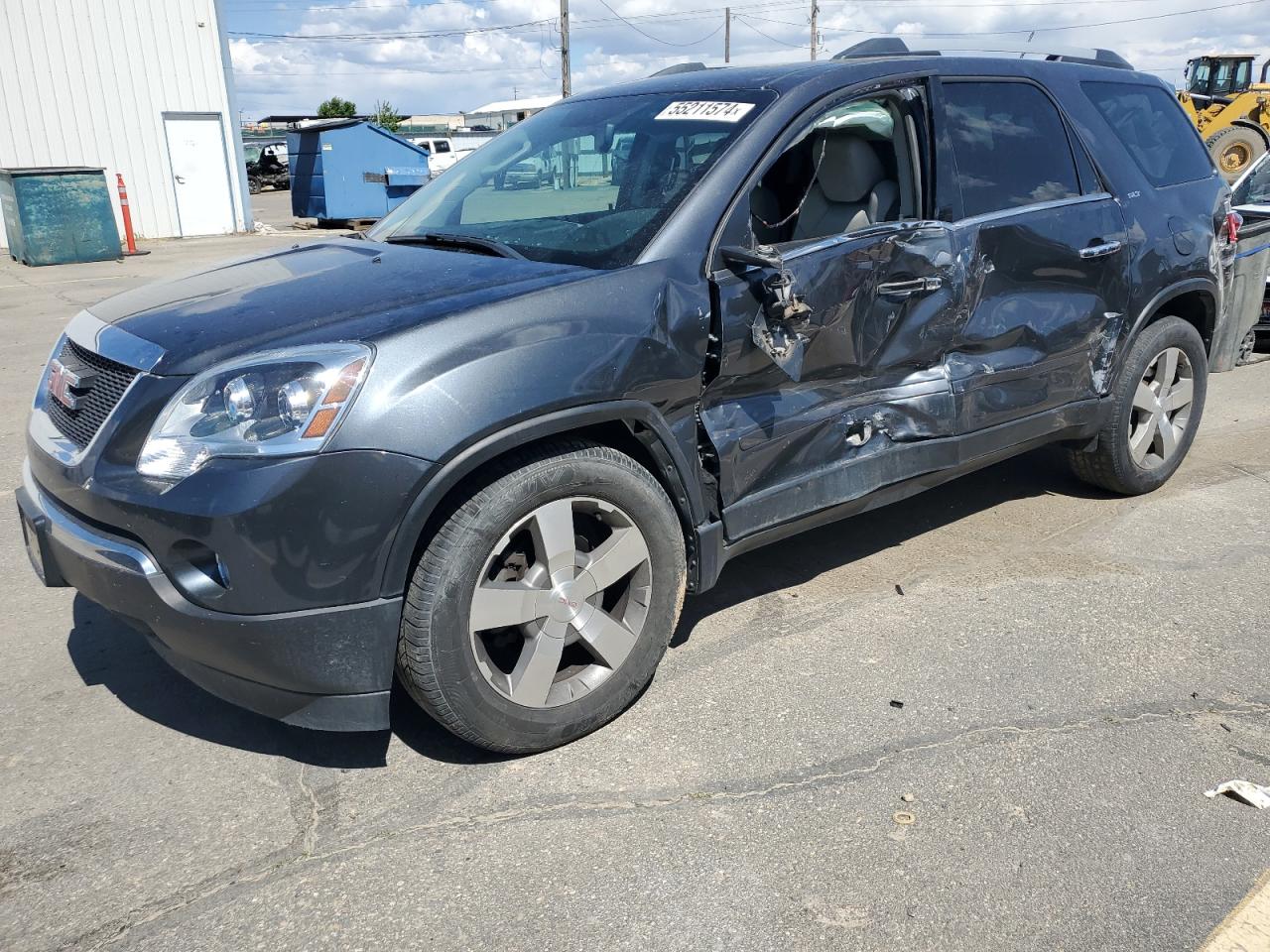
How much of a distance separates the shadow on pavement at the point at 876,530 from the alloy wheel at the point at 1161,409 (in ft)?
0.98

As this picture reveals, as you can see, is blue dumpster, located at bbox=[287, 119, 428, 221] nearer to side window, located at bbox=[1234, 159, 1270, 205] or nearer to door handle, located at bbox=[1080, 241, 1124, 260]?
side window, located at bbox=[1234, 159, 1270, 205]

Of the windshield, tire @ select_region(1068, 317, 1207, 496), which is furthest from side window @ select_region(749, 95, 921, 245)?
tire @ select_region(1068, 317, 1207, 496)

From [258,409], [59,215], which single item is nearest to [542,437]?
[258,409]

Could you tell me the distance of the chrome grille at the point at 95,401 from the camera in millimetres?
2740

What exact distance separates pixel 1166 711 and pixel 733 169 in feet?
6.86

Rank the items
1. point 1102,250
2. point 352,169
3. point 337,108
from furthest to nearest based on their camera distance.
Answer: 1. point 337,108
2. point 352,169
3. point 1102,250

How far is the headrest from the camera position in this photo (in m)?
3.71

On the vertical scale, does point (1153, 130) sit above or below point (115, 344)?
above

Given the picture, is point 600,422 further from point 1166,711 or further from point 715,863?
point 1166,711

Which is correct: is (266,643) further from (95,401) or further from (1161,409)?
(1161,409)

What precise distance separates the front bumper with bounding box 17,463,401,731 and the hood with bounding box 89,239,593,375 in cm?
51

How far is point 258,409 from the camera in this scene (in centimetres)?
249

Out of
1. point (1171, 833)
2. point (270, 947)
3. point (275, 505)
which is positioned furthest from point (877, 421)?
point (270, 947)

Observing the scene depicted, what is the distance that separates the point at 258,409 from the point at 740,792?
155 cm
